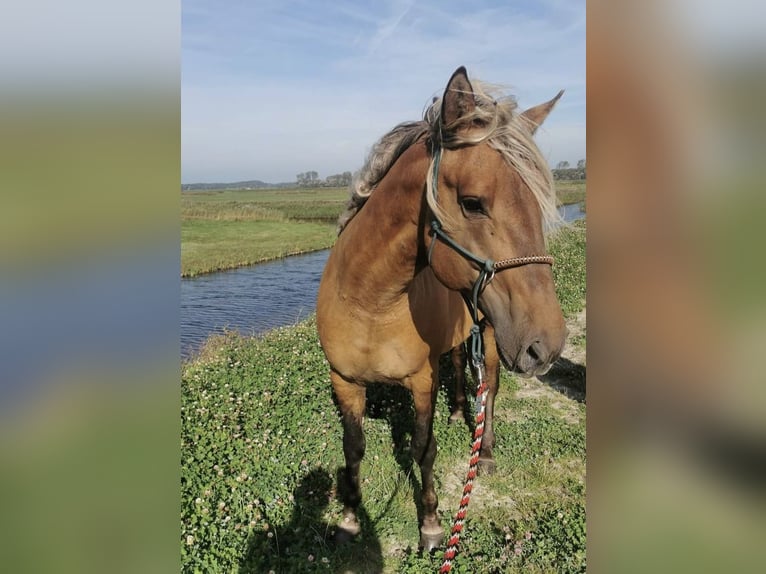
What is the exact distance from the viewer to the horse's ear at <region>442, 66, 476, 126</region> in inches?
76.8

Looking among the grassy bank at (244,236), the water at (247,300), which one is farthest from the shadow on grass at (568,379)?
the grassy bank at (244,236)

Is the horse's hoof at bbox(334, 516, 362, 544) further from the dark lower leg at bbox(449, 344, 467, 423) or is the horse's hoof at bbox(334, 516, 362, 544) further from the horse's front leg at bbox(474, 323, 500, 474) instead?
the dark lower leg at bbox(449, 344, 467, 423)

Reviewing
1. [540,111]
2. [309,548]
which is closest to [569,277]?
[309,548]

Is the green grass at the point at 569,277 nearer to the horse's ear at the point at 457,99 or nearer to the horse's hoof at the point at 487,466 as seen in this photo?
the horse's hoof at the point at 487,466

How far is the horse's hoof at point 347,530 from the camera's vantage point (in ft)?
12.0

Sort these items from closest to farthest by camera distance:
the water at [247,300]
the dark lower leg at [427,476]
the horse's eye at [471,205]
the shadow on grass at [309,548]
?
the horse's eye at [471,205], the shadow on grass at [309,548], the dark lower leg at [427,476], the water at [247,300]

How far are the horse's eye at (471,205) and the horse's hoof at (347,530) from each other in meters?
2.81

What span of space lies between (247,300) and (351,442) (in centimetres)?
1357

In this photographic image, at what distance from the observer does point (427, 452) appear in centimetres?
367

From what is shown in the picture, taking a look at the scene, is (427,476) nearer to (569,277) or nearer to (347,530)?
(347,530)

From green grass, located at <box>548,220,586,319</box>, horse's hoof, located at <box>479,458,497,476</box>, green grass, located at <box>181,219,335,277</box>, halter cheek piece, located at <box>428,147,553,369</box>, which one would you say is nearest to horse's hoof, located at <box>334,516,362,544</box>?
horse's hoof, located at <box>479,458,497,476</box>

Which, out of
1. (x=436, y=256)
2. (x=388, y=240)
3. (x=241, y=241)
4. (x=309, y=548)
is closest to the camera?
(x=436, y=256)
